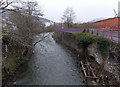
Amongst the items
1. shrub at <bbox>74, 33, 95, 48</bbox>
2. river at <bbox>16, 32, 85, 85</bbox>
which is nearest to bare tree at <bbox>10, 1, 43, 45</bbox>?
river at <bbox>16, 32, 85, 85</bbox>

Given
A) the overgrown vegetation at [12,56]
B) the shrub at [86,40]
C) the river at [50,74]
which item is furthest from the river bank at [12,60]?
the shrub at [86,40]

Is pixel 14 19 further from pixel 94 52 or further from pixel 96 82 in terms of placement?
pixel 96 82

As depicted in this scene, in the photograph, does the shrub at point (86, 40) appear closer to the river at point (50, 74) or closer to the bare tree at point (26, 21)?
the river at point (50, 74)

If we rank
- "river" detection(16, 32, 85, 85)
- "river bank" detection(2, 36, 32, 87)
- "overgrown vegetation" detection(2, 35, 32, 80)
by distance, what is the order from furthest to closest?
"overgrown vegetation" detection(2, 35, 32, 80) → "river bank" detection(2, 36, 32, 87) → "river" detection(16, 32, 85, 85)

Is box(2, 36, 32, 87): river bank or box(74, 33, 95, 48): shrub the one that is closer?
box(2, 36, 32, 87): river bank

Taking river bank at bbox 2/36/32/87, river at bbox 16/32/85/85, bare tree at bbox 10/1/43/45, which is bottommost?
river at bbox 16/32/85/85

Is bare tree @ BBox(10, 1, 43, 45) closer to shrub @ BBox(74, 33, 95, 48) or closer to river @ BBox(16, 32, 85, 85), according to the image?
river @ BBox(16, 32, 85, 85)

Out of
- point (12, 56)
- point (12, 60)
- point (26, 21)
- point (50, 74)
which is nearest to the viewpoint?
point (50, 74)

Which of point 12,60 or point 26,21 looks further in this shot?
point 26,21

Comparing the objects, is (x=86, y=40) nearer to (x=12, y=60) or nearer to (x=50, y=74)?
(x=50, y=74)

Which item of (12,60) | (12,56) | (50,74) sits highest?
(12,56)

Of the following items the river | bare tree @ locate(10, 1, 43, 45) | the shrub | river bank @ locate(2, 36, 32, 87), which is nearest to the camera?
the river

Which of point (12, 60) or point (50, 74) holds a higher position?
point (12, 60)

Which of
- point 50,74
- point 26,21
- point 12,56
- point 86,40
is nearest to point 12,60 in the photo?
point 12,56
